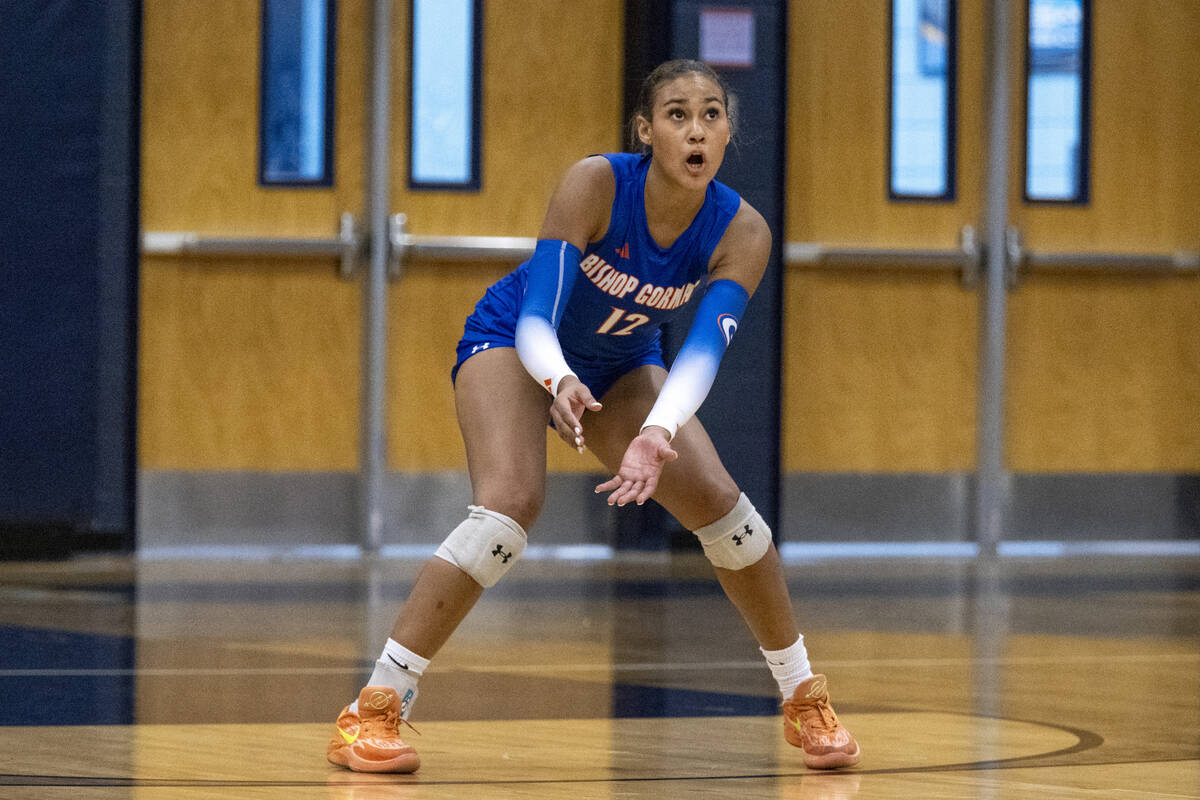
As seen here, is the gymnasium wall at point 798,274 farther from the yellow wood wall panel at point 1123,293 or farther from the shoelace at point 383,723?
the shoelace at point 383,723

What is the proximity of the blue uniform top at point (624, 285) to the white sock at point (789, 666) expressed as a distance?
0.60m

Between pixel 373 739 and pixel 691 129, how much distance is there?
1168 millimetres

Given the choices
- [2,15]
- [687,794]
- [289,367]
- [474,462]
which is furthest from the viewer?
[289,367]

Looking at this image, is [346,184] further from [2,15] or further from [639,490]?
[639,490]

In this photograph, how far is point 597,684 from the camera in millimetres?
4477

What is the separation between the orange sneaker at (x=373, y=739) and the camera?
321 centimetres

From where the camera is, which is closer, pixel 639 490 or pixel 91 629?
pixel 639 490

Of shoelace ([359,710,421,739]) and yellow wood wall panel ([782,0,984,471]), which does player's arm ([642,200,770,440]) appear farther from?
yellow wood wall panel ([782,0,984,471])

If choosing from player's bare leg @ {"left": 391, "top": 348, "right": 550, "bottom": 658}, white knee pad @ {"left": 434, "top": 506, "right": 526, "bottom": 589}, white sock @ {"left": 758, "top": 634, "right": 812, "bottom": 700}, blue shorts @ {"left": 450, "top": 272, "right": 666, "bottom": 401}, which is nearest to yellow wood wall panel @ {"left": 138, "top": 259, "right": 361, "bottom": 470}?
blue shorts @ {"left": 450, "top": 272, "right": 666, "bottom": 401}

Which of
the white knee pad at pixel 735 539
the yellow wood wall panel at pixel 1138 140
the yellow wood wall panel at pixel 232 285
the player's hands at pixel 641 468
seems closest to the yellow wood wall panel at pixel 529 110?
the yellow wood wall panel at pixel 232 285

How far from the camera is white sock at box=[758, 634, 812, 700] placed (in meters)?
3.54

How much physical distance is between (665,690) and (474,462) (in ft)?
3.94

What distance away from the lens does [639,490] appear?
3.06 m

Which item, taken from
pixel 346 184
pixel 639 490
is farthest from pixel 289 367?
pixel 639 490
